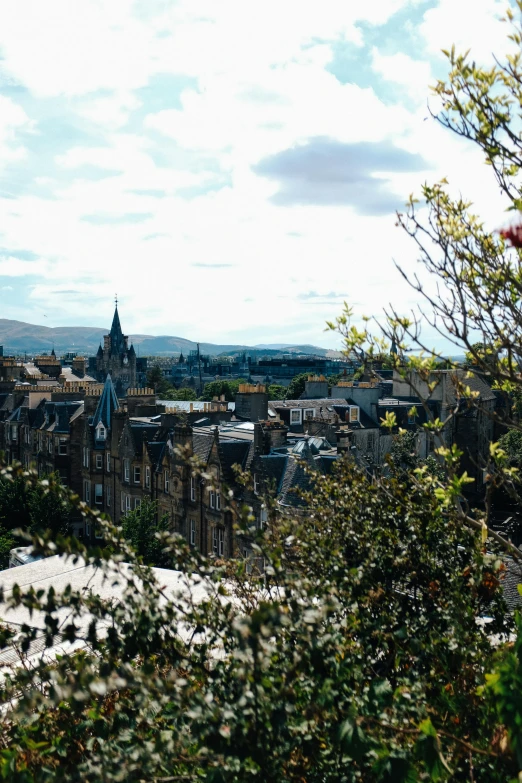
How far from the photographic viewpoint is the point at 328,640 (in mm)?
6250

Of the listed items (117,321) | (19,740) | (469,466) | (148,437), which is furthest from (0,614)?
(117,321)

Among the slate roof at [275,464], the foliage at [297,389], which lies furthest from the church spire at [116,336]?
the slate roof at [275,464]

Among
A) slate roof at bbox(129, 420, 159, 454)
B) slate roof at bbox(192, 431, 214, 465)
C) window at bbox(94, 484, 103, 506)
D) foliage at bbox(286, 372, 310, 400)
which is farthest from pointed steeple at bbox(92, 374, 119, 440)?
foliage at bbox(286, 372, 310, 400)

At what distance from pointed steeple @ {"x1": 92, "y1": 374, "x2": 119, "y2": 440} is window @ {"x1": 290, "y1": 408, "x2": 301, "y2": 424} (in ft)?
52.7

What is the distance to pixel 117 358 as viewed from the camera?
605ft

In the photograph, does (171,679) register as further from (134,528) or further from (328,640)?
(134,528)

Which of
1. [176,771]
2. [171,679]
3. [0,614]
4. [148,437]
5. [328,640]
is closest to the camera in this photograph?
[171,679]

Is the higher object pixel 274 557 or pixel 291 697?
pixel 274 557

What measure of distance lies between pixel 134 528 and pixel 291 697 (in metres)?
29.0

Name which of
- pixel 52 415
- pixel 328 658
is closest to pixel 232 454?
pixel 52 415

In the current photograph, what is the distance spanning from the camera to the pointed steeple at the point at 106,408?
47.9 metres

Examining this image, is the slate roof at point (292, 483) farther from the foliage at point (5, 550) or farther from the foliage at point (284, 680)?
the foliage at point (284, 680)

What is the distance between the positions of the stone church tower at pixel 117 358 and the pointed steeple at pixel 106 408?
133m

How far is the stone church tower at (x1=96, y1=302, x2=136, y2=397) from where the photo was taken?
182375mm
